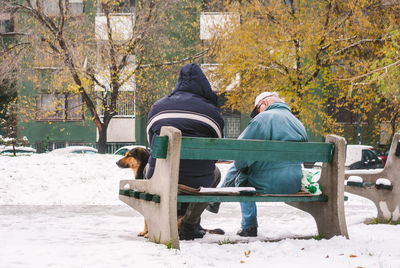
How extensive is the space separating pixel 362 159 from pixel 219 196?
25002 millimetres

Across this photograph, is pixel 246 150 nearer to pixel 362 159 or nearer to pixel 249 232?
pixel 249 232

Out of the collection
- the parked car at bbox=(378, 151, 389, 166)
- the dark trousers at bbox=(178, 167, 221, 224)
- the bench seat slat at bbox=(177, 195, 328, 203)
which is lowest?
the parked car at bbox=(378, 151, 389, 166)

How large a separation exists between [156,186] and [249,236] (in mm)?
1829

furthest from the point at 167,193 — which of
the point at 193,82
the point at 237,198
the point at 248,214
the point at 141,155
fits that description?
the point at 141,155

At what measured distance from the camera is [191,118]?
6.73 metres

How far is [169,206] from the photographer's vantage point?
233 inches

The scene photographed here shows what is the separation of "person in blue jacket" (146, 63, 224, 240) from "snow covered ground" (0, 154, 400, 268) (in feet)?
1.98

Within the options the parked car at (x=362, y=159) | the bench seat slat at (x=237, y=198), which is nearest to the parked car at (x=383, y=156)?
the parked car at (x=362, y=159)

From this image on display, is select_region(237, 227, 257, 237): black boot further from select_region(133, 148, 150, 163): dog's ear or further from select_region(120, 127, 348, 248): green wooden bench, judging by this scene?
select_region(133, 148, 150, 163): dog's ear

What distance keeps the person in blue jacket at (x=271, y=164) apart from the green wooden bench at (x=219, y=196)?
24cm

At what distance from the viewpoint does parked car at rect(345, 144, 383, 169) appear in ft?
98.4

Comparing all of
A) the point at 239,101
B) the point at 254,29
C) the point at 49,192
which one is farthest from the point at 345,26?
the point at 49,192

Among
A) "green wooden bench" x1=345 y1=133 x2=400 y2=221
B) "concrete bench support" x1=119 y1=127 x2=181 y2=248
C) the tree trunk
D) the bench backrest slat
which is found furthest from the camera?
the tree trunk

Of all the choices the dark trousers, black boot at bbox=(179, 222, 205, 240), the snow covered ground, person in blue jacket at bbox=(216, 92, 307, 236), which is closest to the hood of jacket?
person in blue jacket at bbox=(216, 92, 307, 236)
